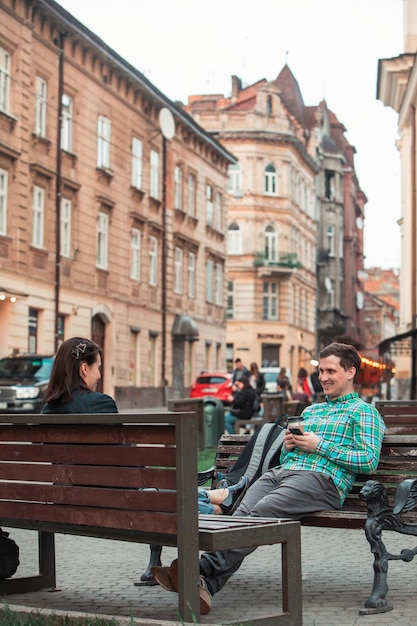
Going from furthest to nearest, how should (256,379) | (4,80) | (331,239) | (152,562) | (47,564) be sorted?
(331,239)
(4,80)
(256,379)
(152,562)
(47,564)

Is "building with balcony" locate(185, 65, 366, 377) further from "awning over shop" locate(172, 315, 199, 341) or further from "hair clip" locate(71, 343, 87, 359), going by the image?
"hair clip" locate(71, 343, 87, 359)

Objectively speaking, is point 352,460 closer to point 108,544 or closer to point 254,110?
point 108,544

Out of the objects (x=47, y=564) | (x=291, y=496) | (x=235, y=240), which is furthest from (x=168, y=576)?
(x=235, y=240)

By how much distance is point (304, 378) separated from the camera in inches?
1268

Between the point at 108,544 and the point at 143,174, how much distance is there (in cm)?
3792

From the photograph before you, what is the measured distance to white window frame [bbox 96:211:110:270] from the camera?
41.8 meters

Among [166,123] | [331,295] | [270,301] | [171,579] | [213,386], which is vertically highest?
[166,123]

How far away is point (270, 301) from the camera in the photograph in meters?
79.9

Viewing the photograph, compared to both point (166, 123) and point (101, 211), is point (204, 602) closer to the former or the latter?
point (101, 211)

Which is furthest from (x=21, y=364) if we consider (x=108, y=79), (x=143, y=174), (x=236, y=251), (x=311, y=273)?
(x=311, y=273)

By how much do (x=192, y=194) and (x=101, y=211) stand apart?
535 inches

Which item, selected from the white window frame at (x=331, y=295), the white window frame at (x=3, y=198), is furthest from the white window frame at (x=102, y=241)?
the white window frame at (x=331, y=295)

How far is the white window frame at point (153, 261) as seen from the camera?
4812 cm

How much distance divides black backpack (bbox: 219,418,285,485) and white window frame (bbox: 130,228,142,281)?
37948mm
